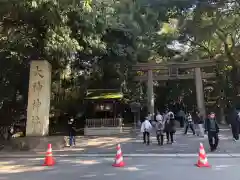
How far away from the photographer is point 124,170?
8.79 metres

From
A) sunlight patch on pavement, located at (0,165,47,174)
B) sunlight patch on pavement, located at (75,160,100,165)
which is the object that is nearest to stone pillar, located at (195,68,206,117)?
sunlight patch on pavement, located at (75,160,100,165)

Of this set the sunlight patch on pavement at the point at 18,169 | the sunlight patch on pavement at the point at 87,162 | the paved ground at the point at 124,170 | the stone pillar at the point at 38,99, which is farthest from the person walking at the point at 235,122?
the sunlight patch on pavement at the point at 18,169

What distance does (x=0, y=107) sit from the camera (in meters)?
21.1

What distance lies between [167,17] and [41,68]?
1396 centimetres

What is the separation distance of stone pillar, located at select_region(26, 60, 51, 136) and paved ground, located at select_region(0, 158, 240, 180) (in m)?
3.89

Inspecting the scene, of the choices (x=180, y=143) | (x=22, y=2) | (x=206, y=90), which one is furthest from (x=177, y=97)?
(x=22, y=2)

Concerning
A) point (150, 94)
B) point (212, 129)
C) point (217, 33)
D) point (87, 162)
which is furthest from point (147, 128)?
point (217, 33)

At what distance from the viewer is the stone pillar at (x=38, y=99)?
1489 centimetres

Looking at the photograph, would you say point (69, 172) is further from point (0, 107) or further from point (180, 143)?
point (0, 107)

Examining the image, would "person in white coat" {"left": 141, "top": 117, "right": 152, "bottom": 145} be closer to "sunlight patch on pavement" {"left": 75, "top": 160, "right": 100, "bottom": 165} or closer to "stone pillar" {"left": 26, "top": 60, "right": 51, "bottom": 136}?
"sunlight patch on pavement" {"left": 75, "top": 160, "right": 100, "bottom": 165}

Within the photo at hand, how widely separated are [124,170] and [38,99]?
25.5 ft

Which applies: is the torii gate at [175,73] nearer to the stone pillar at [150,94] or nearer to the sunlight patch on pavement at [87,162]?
the stone pillar at [150,94]

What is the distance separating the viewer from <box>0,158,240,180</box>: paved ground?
797 centimetres

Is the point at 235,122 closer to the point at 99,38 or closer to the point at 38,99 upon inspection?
the point at 99,38
